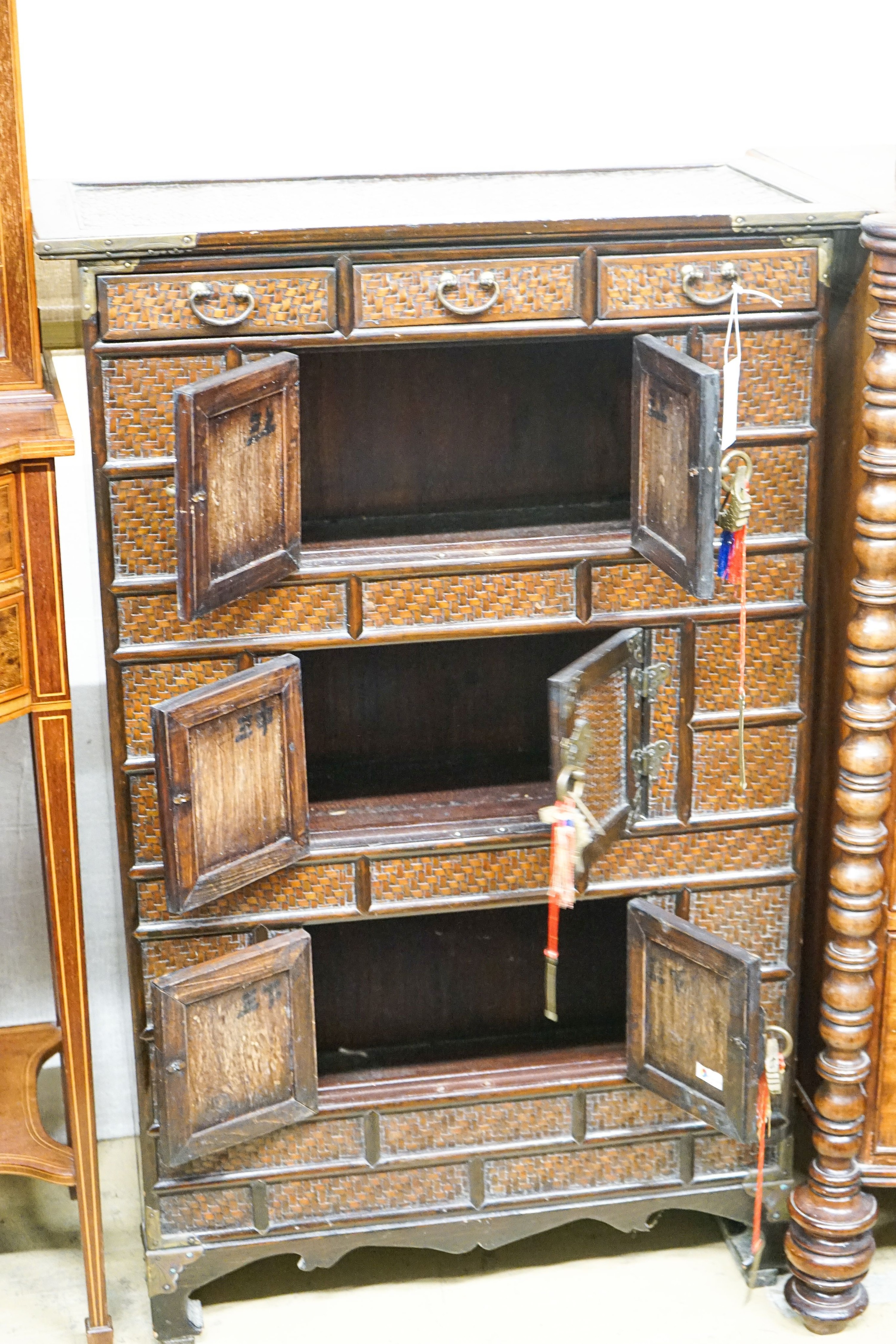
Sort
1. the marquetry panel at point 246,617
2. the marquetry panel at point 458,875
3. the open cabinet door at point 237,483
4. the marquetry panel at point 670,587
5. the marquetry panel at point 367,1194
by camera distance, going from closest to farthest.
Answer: the open cabinet door at point 237,483 → the marquetry panel at point 246,617 → the marquetry panel at point 670,587 → the marquetry panel at point 458,875 → the marquetry panel at point 367,1194

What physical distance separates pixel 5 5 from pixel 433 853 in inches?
54.8

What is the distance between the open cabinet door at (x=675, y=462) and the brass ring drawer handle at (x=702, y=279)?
3.2 inches

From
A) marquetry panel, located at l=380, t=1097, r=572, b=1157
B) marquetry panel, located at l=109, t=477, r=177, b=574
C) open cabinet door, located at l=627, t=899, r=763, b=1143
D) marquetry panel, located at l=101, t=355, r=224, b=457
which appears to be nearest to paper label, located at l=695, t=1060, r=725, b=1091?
open cabinet door, located at l=627, t=899, r=763, b=1143

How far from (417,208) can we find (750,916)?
4.15 feet

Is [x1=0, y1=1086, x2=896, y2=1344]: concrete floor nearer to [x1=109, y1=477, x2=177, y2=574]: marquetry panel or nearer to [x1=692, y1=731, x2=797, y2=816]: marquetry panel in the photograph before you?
[x1=692, y1=731, x2=797, y2=816]: marquetry panel

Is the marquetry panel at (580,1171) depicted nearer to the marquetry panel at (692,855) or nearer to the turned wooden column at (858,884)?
the turned wooden column at (858,884)

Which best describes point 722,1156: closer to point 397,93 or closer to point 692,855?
point 692,855

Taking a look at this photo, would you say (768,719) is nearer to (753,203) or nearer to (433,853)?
(433,853)

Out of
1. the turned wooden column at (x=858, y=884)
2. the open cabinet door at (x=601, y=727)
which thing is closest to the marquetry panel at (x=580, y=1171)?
the turned wooden column at (x=858, y=884)

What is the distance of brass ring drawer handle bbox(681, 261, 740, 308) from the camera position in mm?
2551

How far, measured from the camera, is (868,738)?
2.69 meters

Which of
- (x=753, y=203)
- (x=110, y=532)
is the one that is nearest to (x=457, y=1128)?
(x=110, y=532)

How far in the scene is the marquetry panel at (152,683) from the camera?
103 inches

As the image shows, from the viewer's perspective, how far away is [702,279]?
2.56 m
